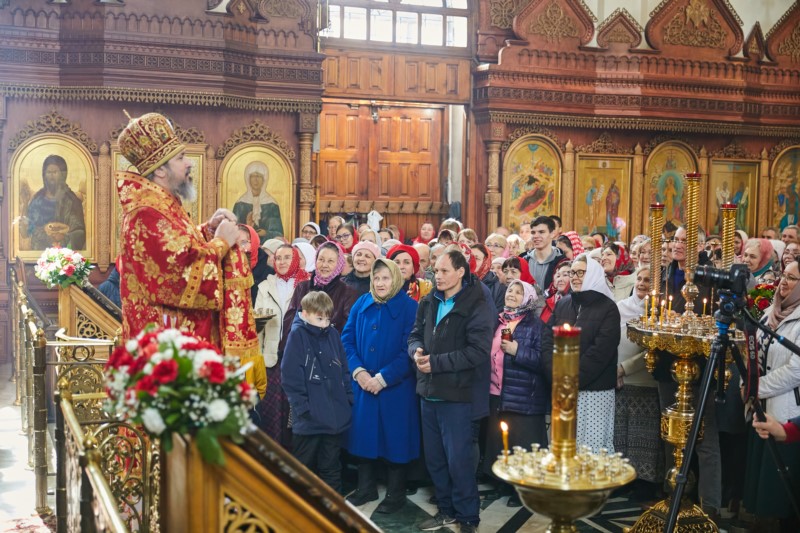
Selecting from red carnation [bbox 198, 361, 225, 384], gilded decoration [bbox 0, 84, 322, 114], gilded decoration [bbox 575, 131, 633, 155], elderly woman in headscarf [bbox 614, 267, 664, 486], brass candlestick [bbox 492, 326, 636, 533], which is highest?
gilded decoration [bbox 0, 84, 322, 114]

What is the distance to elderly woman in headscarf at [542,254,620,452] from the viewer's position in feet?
19.7

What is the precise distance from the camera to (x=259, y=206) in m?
12.2

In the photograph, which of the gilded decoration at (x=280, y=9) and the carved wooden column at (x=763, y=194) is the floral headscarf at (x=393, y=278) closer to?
the gilded decoration at (x=280, y=9)

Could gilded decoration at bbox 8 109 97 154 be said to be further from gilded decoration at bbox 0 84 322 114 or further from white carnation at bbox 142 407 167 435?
white carnation at bbox 142 407 167 435

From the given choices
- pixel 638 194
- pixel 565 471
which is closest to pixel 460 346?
pixel 565 471

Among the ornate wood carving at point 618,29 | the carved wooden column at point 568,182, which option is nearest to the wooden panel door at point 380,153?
the carved wooden column at point 568,182

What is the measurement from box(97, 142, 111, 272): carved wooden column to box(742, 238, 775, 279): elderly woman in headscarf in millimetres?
7208

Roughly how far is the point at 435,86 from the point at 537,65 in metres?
1.51

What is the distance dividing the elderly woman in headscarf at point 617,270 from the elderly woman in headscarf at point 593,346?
4.94 feet

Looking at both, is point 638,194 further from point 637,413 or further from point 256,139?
point 637,413

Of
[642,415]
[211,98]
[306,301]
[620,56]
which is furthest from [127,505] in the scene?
[620,56]

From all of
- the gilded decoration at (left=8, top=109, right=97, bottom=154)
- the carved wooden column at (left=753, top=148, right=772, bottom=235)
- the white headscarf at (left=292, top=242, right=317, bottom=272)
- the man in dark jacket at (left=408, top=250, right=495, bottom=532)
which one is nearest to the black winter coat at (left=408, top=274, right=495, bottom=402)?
the man in dark jacket at (left=408, top=250, right=495, bottom=532)

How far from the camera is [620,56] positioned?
14242mm

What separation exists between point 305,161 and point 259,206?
820 millimetres
